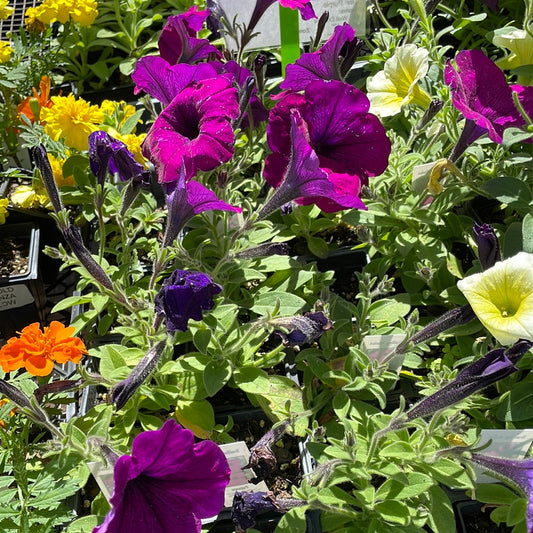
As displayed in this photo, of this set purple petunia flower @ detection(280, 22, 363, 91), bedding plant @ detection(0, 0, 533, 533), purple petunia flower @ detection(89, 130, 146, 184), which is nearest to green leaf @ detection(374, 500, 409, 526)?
bedding plant @ detection(0, 0, 533, 533)

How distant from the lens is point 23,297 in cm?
164

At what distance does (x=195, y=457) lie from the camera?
875 mm

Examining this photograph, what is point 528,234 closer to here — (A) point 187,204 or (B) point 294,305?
(B) point 294,305

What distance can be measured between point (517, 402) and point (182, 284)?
65 cm

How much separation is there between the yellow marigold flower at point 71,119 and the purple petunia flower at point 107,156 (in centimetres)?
34

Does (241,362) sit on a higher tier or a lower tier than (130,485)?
lower

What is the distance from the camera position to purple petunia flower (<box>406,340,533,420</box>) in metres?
0.87

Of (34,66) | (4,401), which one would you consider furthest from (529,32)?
(34,66)

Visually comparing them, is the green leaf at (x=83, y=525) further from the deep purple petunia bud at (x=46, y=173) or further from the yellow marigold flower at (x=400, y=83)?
the yellow marigold flower at (x=400, y=83)

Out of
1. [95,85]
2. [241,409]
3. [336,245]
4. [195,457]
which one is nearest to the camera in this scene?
[195,457]

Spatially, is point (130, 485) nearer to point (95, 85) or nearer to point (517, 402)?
point (517, 402)

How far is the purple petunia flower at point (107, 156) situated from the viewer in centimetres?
119

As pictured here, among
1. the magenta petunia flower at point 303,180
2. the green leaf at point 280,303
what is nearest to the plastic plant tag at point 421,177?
the magenta petunia flower at point 303,180

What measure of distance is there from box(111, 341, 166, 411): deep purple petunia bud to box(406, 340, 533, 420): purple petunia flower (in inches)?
17.5
